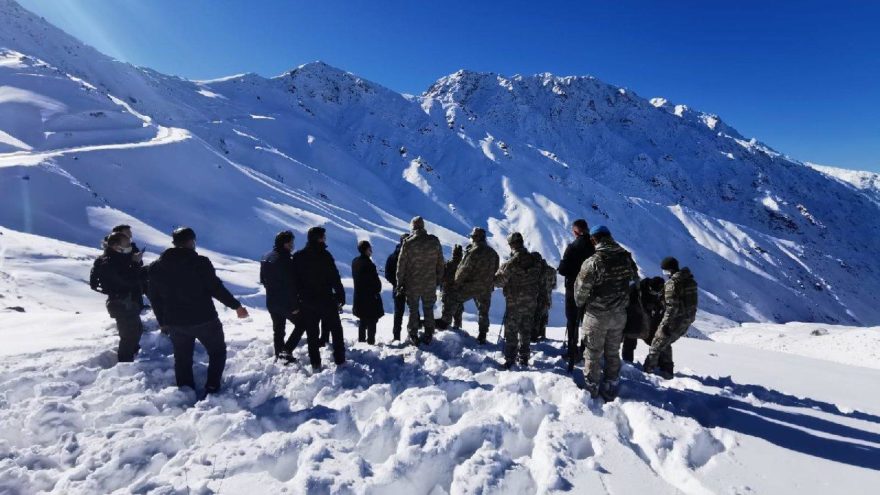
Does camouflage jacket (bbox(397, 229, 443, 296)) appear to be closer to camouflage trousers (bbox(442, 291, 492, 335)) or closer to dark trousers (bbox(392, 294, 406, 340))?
dark trousers (bbox(392, 294, 406, 340))

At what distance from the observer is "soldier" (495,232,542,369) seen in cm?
741

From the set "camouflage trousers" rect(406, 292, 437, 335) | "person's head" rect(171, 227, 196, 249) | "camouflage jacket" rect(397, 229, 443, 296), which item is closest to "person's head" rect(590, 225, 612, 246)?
"camouflage jacket" rect(397, 229, 443, 296)

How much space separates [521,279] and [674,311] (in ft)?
8.45

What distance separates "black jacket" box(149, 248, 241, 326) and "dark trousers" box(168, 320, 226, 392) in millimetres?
142

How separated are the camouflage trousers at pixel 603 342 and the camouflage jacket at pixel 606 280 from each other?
0.10 meters

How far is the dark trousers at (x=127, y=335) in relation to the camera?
22.7 feet

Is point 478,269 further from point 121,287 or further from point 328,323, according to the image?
point 121,287

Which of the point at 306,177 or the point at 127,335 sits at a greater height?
the point at 306,177

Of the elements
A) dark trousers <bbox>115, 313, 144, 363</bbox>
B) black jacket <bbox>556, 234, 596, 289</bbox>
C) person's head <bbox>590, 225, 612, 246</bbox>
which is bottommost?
dark trousers <bbox>115, 313, 144, 363</bbox>

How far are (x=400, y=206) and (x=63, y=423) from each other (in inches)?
3995

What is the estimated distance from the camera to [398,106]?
160750 mm

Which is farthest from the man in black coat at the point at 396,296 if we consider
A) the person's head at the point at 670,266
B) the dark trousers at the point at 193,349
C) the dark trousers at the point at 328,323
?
the person's head at the point at 670,266

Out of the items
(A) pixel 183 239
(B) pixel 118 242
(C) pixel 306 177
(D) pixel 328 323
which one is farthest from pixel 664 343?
(C) pixel 306 177

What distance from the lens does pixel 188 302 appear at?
5.85 metres
